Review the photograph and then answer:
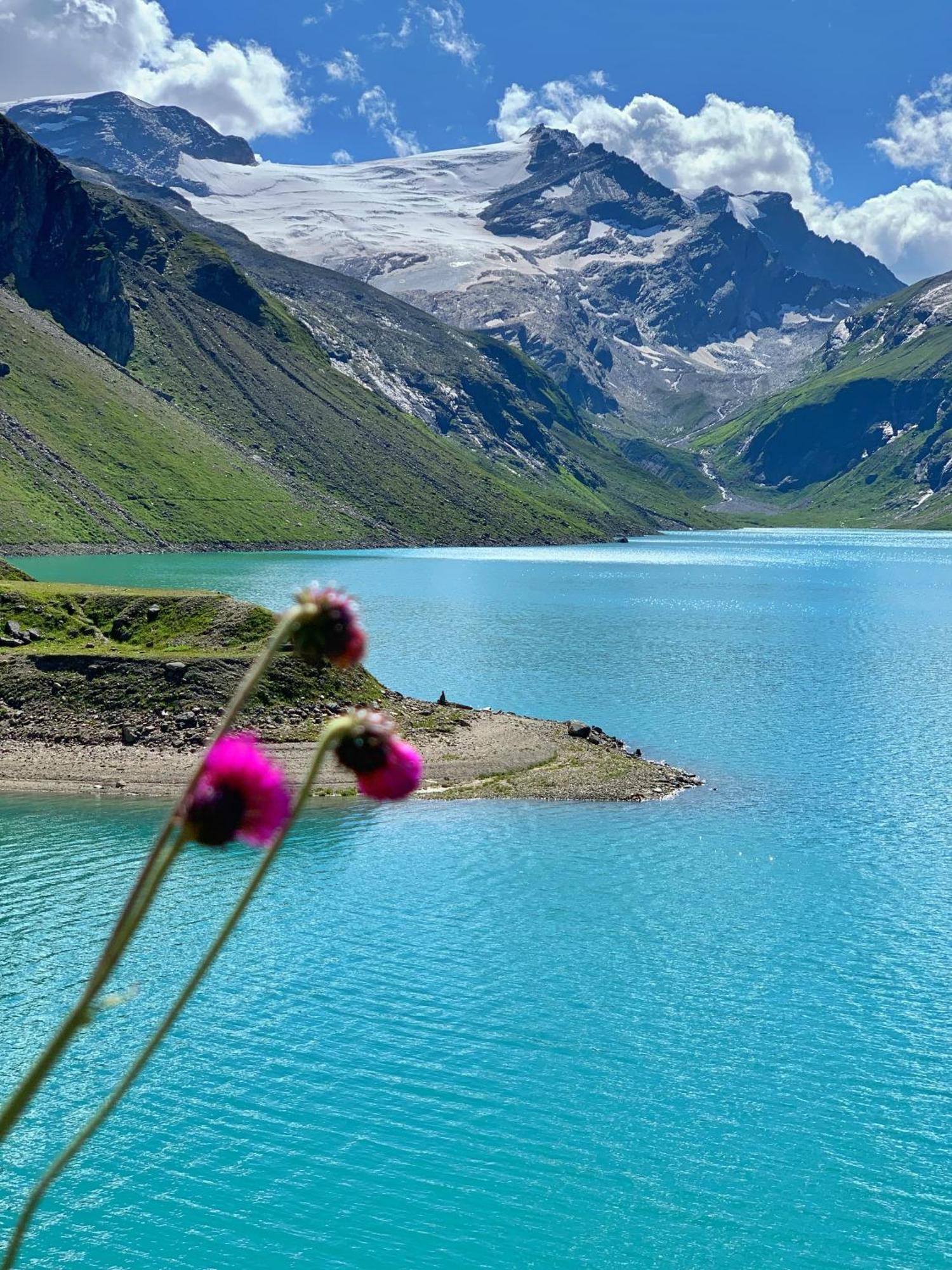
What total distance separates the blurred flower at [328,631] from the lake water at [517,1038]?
21740 mm

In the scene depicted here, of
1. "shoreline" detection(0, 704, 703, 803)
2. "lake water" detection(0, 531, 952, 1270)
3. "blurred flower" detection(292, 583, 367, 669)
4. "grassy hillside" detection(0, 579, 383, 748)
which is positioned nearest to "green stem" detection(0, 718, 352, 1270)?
"blurred flower" detection(292, 583, 367, 669)

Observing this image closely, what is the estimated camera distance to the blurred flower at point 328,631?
13.7 feet

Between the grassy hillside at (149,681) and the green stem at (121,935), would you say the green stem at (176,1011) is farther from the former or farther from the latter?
the grassy hillside at (149,681)

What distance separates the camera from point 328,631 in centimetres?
423

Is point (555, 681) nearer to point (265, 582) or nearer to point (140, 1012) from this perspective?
point (140, 1012)

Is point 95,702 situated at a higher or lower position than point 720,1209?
higher

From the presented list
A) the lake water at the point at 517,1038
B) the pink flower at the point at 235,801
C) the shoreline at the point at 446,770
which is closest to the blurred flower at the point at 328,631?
the pink flower at the point at 235,801

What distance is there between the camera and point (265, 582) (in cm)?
16900

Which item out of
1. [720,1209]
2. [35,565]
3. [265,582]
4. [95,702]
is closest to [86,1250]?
[720,1209]

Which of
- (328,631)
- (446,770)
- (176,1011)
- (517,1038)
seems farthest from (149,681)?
(328,631)

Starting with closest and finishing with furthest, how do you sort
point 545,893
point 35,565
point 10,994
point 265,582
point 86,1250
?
point 86,1250
point 10,994
point 545,893
point 265,582
point 35,565

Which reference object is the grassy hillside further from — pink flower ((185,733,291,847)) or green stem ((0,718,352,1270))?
pink flower ((185,733,291,847))

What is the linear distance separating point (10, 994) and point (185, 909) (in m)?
8.89

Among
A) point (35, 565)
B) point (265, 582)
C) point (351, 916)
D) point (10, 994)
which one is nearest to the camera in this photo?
point (10, 994)
